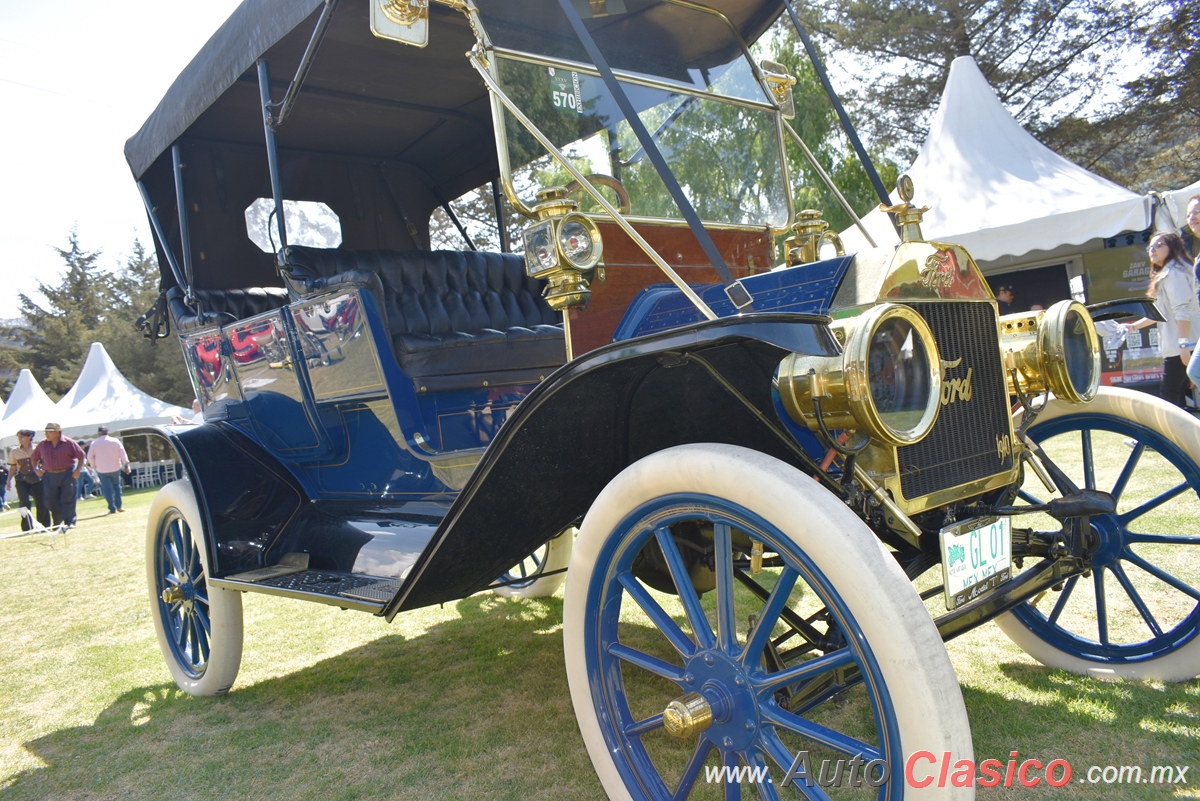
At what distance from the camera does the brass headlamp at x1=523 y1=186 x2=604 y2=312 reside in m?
1.91

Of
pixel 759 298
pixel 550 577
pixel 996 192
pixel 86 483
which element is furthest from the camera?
pixel 86 483

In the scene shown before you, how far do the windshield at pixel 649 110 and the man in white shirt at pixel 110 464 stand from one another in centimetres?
1195

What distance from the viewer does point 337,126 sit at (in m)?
3.87

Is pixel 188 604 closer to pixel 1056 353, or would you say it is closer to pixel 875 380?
pixel 875 380

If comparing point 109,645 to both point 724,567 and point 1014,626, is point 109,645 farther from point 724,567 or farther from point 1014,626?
point 1014,626

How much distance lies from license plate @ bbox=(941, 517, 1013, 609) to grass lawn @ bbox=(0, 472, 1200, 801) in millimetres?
529

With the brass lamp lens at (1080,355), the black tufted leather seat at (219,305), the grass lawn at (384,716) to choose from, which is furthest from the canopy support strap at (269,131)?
the brass lamp lens at (1080,355)

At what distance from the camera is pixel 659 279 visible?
2.42 metres

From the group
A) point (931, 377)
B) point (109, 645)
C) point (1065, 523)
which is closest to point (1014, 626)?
point (1065, 523)

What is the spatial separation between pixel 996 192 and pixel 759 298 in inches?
300

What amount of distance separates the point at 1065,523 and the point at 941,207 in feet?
23.5

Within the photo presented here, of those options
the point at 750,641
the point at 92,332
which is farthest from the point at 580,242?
the point at 92,332

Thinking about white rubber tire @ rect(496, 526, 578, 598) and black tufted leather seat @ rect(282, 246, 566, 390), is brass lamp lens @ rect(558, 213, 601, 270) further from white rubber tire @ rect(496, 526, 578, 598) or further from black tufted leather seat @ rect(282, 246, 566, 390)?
white rubber tire @ rect(496, 526, 578, 598)

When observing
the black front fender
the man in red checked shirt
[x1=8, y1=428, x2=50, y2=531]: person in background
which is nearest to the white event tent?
[x1=8, y1=428, x2=50, y2=531]: person in background
